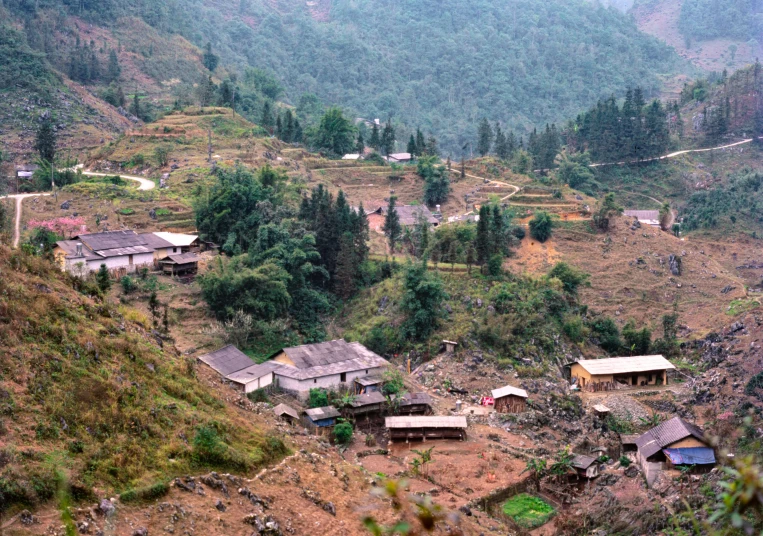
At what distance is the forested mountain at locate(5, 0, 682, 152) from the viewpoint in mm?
107500

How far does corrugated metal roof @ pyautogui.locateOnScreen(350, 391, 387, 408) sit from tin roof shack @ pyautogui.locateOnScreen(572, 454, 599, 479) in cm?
674

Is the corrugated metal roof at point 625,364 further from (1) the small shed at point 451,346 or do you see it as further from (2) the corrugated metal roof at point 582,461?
(2) the corrugated metal roof at point 582,461

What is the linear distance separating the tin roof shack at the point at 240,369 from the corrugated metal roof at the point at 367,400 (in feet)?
9.88

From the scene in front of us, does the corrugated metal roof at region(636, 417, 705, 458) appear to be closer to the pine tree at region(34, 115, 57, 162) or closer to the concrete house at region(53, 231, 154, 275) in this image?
the concrete house at region(53, 231, 154, 275)

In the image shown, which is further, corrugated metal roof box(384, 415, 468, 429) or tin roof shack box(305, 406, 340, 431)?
corrugated metal roof box(384, 415, 468, 429)

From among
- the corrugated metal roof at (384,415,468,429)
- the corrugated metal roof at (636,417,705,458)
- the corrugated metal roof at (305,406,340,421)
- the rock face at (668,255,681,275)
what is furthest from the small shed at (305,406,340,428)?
the rock face at (668,255,681,275)

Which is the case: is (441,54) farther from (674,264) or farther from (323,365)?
(323,365)

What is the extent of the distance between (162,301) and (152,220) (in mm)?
8969

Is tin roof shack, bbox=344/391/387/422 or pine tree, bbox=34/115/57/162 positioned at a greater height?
pine tree, bbox=34/115/57/162

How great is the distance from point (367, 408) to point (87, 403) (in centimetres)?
1356

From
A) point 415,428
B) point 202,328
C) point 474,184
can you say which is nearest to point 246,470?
point 415,428

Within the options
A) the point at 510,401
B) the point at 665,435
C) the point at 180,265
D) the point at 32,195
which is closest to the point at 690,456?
the point at 665,435

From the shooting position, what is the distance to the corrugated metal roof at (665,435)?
2350 cm

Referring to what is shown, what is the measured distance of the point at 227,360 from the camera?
91.5 feet
